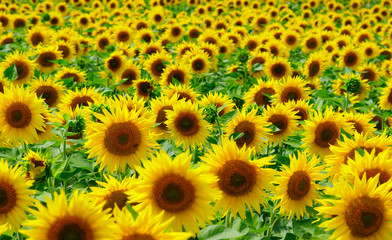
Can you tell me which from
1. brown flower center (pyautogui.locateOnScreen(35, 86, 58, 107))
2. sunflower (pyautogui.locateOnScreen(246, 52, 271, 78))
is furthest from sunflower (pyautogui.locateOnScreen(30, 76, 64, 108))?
sunflower (pyautogui.locateOnScreen(246, 52, 271, 78))

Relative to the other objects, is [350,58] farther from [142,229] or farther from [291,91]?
[142,229]

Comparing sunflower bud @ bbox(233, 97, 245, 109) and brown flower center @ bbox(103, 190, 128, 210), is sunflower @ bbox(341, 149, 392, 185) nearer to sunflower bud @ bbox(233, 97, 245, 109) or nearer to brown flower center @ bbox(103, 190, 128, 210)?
brown flower center @ bbox(103, 190, 128, 210)

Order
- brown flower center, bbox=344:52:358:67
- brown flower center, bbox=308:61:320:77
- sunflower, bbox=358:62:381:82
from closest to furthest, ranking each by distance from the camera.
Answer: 1. brown flower center, bbox=308:61:320:77
2. sunflower, bbox=358:62:381:82
3. brown flower center, bbox=344:52:358:67

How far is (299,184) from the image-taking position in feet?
9.05

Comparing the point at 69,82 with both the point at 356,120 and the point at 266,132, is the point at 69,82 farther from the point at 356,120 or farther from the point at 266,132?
the point at 356,120

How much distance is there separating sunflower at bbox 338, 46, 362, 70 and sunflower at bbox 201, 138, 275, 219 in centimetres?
535

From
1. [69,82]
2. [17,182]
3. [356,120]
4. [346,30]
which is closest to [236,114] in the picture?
[356,120]

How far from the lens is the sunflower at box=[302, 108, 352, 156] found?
3.47 metres

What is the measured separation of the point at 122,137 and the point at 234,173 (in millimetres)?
872

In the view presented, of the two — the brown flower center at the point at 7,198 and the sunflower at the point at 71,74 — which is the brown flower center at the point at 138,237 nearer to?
the brown flower center at the point at 7,198

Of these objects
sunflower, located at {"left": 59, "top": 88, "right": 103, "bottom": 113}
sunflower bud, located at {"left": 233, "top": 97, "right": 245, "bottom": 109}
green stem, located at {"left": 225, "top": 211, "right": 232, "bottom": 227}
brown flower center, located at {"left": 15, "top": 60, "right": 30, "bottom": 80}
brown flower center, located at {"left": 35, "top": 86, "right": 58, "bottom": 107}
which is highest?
brown flower center, located at {"left": 15, "top": 60, "right": 30, "bottom": 80}

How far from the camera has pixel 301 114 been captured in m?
4.23

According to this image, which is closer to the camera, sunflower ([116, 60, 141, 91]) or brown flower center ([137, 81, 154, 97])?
brown flower center ([137, 81, 154, 97])

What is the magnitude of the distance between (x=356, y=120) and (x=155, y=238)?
300 cm
